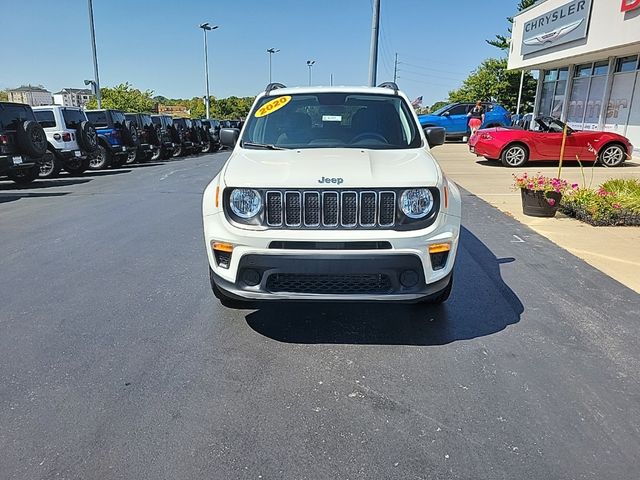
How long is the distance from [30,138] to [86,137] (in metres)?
2.95

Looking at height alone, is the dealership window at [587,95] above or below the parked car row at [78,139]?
above

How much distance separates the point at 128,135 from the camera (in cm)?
1617

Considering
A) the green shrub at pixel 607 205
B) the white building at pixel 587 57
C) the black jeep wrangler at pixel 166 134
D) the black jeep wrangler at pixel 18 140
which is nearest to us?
the green shrub at pixel 607 205

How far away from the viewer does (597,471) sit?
2262 millimetres

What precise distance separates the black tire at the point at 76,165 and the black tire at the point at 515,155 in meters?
12.0

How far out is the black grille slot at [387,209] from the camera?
318cm

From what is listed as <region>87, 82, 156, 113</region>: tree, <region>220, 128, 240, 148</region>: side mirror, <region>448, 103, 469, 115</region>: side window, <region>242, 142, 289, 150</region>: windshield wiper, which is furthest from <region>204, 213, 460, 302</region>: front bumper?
<region>87, 82, 156, 113</region>: tree

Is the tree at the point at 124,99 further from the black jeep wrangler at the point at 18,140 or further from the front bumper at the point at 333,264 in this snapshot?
the front bumper at the point at 333,264

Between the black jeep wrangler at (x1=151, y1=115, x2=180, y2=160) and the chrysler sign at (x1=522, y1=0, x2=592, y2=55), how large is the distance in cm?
1537

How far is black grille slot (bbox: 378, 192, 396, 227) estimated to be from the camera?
3.18 m

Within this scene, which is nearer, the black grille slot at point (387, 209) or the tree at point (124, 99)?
the black grille slot at point (387, 209)

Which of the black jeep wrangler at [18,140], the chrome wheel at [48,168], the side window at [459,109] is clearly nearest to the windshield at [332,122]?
the black jeep wrangler at [18,140]

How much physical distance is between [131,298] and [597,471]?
3640mm

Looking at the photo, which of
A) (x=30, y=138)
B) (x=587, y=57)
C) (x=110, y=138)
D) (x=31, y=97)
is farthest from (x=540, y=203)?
(x=31, y=97)
